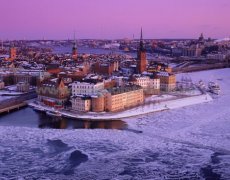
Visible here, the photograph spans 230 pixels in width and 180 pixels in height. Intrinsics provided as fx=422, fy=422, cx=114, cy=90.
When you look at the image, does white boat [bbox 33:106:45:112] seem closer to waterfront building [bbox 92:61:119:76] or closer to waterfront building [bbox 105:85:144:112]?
waterfront building [bbox 105:85:144:112]

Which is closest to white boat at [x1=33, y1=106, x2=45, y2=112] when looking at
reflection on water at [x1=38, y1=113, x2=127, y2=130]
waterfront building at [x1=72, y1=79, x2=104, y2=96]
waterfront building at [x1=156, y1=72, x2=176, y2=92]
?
reflection on water at [x1=38, y1=113, x2=127, y2=130]

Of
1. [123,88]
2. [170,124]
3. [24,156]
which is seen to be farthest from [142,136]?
[123,88]

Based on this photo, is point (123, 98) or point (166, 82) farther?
point (166, 82)

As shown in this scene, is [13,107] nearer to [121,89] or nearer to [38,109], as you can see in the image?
[38,109]

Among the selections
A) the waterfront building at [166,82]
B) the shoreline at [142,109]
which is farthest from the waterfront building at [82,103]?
the waterfront building at [166,82]

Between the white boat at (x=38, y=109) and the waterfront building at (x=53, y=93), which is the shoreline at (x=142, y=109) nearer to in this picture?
the white boat at (x=38, y=109)

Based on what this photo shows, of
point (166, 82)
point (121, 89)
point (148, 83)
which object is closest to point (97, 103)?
point (121, 89)

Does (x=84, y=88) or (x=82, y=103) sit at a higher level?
(x=84, y=88)
